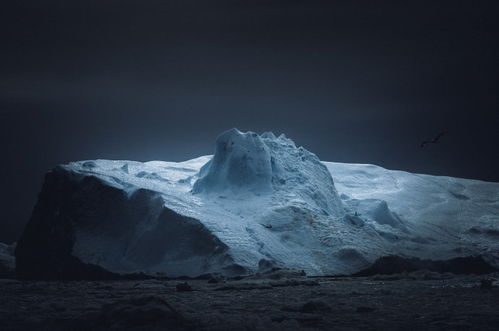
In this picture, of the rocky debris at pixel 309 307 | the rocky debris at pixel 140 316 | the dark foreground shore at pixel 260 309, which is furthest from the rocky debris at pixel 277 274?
the rocky debris at pixel 140 316

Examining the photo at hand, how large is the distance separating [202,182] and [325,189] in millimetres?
5953

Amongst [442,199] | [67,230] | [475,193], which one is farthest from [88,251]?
[475,193]

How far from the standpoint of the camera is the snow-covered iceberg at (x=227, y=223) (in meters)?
18.2

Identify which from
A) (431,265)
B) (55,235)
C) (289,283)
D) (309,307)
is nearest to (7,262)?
(55,235)

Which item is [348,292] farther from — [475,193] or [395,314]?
[475,193]

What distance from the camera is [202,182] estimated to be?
2395cm

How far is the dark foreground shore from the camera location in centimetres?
661

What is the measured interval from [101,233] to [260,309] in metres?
12.3

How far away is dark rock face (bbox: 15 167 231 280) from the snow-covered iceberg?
0.04 m

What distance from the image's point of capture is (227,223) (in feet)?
63.4

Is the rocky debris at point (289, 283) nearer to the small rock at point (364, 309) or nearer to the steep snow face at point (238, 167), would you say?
the small rock at point (364, 309)

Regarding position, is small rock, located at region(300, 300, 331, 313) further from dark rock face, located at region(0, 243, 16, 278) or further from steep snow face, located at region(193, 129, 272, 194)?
dark rock face, located at region(0, 243, 16, 278)

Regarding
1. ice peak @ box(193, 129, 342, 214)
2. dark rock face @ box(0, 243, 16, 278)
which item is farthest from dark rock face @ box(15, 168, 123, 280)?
ice peak @ box(193, 129, 342, 214)

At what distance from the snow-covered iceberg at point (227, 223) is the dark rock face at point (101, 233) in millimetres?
41
